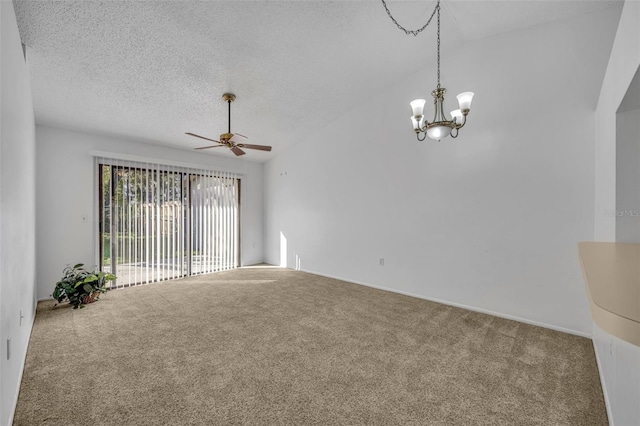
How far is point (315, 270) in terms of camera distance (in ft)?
19.3

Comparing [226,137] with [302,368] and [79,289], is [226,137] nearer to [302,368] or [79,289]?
[302,368]

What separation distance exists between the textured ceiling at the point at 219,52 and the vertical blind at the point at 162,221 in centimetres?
97

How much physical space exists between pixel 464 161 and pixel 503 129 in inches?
21.9

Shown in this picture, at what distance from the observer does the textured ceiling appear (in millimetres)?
2619

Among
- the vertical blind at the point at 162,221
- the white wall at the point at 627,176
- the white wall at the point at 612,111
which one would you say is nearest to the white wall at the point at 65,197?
the vertical blind at the point at 162,221

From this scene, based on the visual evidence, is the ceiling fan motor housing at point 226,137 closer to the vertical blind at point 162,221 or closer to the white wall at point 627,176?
the vertical blind at point 162,221

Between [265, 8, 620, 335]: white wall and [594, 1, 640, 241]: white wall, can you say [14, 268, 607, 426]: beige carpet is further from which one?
[594, 1, 640, 241]: white wall

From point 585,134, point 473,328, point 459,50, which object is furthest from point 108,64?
point 585,134

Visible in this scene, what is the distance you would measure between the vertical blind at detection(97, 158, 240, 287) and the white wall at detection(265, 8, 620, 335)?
301 centimetres

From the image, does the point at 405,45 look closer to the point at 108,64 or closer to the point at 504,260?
the point at 504,260

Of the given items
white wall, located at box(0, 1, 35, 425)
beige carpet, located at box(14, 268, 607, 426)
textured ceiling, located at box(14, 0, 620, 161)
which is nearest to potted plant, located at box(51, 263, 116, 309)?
beige carpet, located at box(14, 268, 607, 426)

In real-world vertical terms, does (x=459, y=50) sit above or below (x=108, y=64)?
above

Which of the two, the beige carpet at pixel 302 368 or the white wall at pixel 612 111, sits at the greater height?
the white wall at pixel 612 111

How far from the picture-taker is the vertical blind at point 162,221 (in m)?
4.94
